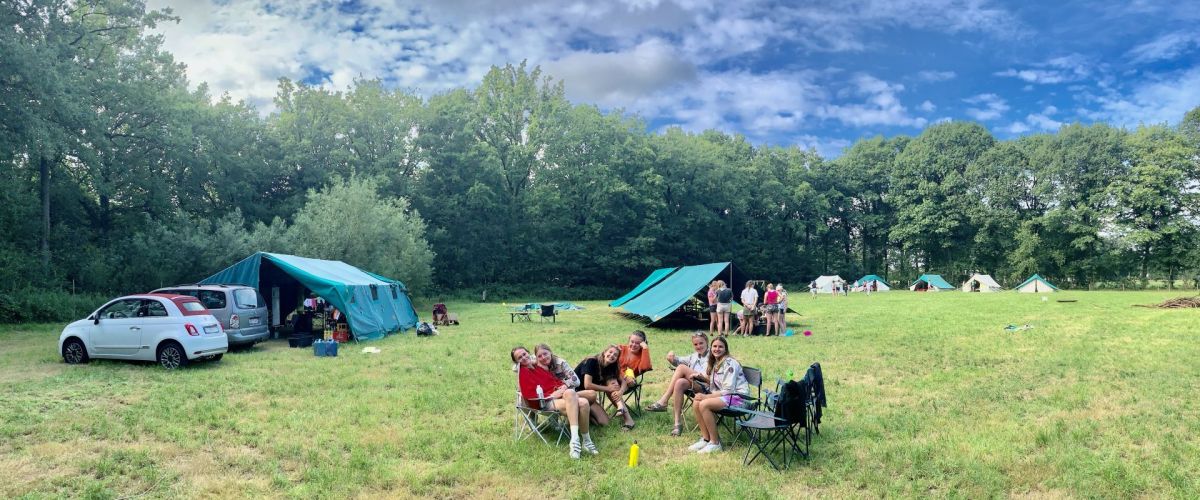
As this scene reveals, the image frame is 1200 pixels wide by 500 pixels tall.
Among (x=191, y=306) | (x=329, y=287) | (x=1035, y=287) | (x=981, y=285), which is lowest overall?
(x=1035, y=287)

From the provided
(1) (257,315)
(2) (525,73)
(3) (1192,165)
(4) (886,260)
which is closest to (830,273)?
(4) (886,260)

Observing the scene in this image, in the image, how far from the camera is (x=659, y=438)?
621cm

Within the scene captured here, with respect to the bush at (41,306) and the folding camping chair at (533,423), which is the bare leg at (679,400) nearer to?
the folding camping chair at (533,423)

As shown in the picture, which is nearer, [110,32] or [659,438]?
[659,438]

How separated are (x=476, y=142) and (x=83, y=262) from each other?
68.8ft

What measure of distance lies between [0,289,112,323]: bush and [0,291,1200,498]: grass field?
758 centimetres

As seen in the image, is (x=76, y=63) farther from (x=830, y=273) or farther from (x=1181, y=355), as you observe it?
(x=830, y=273)

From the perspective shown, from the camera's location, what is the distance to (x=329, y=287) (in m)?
14.1

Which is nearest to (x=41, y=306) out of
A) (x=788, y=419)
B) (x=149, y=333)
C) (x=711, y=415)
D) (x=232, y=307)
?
(x=232, y=307)

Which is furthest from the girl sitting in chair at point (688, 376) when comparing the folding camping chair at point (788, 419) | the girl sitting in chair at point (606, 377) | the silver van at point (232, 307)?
the silver van at point (232, 307)

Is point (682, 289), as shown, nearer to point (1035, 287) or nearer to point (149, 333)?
point (149, 333)

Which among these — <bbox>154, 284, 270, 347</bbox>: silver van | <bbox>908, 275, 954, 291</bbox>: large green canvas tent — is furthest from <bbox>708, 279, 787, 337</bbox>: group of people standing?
<bbox>908, 275, 954, 291</bbox>: large green canvas tent

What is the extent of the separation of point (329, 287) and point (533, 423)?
31.3 feet

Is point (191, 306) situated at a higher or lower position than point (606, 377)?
higher
